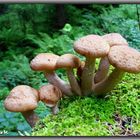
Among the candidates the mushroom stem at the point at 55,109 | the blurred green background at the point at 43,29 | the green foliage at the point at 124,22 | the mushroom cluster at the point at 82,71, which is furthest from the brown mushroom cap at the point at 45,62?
the green foliage at the point at 124,22

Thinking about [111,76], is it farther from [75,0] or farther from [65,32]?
[65,32]

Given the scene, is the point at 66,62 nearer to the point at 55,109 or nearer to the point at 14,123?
the point at 55,109

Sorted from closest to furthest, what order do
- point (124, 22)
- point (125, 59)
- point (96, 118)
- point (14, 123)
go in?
point (125, 59)
point (96, 118)
point (14, 123)
point (124, 22)

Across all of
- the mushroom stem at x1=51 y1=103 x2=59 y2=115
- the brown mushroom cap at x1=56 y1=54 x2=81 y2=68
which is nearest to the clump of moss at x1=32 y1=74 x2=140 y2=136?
the mushroom stem at x1=51 y1=103 x2=59 y2=115

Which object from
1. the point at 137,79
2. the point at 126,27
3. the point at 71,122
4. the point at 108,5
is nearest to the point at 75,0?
the point at 108,5

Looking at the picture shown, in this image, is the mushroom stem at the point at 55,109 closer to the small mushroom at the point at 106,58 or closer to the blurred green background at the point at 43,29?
the small mushroom at the point at 106,58

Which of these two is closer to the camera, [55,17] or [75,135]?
[75,135]

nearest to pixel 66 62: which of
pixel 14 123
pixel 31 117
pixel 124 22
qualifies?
pixel 31 117
